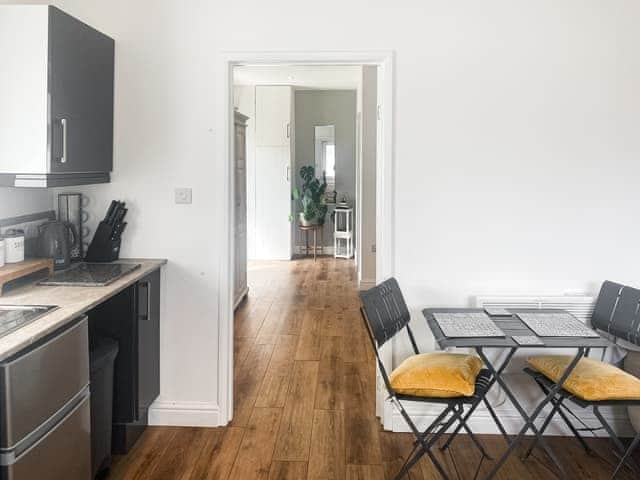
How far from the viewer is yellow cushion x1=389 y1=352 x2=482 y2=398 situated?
262 centimetres

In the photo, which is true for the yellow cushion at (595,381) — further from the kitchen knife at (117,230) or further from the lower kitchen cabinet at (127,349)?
the kitchen knife at (117,230)

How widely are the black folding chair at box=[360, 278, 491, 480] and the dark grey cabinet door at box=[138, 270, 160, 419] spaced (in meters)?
1.15

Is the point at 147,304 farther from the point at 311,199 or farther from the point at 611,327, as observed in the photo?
the point at 311,199

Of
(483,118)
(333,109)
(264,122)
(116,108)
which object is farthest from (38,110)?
(333,109)

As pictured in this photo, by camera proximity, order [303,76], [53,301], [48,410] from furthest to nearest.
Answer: [303,76], [53,301], [48,410]

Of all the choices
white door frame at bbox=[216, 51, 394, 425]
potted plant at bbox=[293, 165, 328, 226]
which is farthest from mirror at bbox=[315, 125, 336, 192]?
white door frame at bbox=[216, 51, 394, 425]

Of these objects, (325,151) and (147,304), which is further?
(325,151)


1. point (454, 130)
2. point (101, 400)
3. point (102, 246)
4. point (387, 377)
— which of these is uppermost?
point (454, 130)

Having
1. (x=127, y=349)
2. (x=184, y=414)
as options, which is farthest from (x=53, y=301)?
(x=184, y=414)

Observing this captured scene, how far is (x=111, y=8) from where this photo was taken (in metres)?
3.30

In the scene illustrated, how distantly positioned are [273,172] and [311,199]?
28.3 inches

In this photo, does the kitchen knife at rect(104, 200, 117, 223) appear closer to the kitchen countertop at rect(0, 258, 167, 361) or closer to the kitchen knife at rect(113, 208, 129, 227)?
the kitchen knife at rect(113, 208, 129, 227)

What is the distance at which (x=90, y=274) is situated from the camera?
2.96 m

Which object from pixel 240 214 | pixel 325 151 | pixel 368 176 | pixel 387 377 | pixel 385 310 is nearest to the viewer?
pixel 387 377
